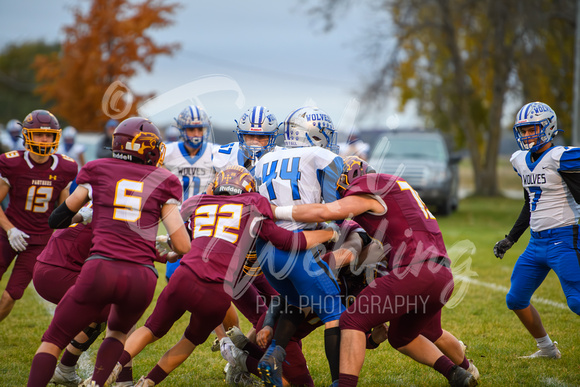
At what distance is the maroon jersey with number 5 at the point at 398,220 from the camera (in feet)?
13.2

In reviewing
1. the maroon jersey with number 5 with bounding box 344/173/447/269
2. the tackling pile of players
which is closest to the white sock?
the tackling pile of players

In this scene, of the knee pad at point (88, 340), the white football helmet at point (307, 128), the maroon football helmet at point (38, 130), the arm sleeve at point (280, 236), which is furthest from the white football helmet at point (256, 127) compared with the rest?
the knee pad at point (88, 340)

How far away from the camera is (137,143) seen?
3783 mm

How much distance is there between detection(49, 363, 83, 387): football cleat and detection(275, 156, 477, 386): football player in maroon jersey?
206cm

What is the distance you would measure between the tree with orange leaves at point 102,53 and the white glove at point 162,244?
57.3 feet

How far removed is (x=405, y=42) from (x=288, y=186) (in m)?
19.5

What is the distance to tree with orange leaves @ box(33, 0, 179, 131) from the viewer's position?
2119 cm

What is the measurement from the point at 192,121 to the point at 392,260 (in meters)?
3.16

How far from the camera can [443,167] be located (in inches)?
619

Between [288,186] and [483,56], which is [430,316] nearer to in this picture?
[288,186]

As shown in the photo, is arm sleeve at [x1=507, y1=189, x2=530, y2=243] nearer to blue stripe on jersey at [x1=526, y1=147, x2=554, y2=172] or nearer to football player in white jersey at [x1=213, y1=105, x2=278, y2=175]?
blue stripe on jersey at [x1=526, y1=147, x2=554, y2=172]

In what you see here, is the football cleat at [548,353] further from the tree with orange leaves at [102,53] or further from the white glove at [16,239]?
the tree with orange leaves at [102,53]

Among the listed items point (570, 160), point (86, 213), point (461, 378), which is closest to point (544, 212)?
point (570, 160)

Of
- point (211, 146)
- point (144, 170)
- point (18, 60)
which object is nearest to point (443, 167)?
point (211, 146)
